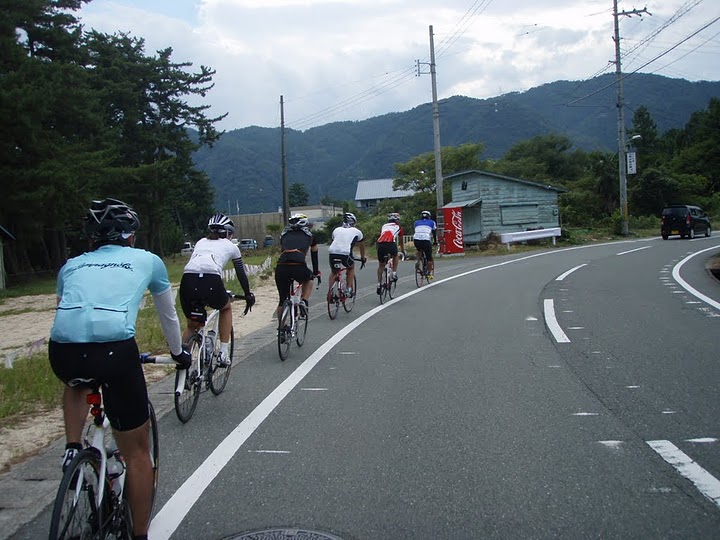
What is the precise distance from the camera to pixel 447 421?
18.7 ft

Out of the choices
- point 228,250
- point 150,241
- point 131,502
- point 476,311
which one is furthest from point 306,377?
point 150,241

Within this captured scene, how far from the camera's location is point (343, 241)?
11945 millimetres

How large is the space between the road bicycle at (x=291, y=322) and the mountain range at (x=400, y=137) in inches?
4038

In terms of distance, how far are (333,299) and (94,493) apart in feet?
30.6

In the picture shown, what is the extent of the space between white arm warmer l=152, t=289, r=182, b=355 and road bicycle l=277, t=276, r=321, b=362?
4.54 meters

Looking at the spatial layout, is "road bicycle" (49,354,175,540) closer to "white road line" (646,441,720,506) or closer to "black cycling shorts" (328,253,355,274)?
"white road line" (646,441,720,506)

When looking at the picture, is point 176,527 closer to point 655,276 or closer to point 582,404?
point 582,404

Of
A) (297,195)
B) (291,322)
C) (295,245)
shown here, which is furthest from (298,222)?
(297,195)

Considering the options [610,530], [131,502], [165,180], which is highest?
[165,180]

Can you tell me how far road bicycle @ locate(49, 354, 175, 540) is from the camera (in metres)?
2.84

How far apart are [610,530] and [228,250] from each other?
173 inches

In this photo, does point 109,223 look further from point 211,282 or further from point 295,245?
point 295,245

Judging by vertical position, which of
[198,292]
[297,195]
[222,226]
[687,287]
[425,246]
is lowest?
[687,287]

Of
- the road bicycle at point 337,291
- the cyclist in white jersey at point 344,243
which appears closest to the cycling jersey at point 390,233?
the road bicycle at point 337,291
